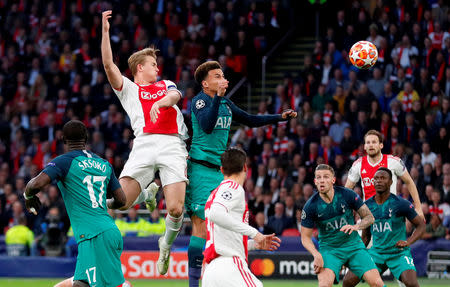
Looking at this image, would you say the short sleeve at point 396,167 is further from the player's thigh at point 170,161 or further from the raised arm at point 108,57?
the raised arm at point 108,57

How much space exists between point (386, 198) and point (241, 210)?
3848mm

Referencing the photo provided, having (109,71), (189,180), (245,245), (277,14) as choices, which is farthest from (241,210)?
(277,14)

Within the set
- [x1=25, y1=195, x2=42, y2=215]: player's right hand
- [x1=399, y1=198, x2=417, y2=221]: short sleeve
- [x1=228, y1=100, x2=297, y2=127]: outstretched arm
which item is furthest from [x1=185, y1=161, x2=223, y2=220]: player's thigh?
[x1=399, y1=198, x2=417, y2=221]: short sleeve

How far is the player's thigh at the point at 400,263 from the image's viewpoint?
10391 mm

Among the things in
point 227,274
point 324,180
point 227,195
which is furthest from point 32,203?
point 324,180

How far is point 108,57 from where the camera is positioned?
365 inches

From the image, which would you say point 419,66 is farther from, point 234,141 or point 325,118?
point 234,141

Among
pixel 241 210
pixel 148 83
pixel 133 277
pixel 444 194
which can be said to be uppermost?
pixel 148 83

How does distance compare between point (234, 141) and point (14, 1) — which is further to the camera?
point (14, 1)

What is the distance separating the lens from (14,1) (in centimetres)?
2530

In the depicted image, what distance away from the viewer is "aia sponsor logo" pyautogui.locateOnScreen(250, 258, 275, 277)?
15992 mm

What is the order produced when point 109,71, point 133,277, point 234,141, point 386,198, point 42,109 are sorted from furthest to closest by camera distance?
1. point 42,109
2. point 234,141
3. point 133,277
4. point 386,198
5. point 109,71

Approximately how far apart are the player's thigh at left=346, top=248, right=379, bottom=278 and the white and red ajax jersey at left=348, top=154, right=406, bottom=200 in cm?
186

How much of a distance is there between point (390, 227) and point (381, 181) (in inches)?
24.5
